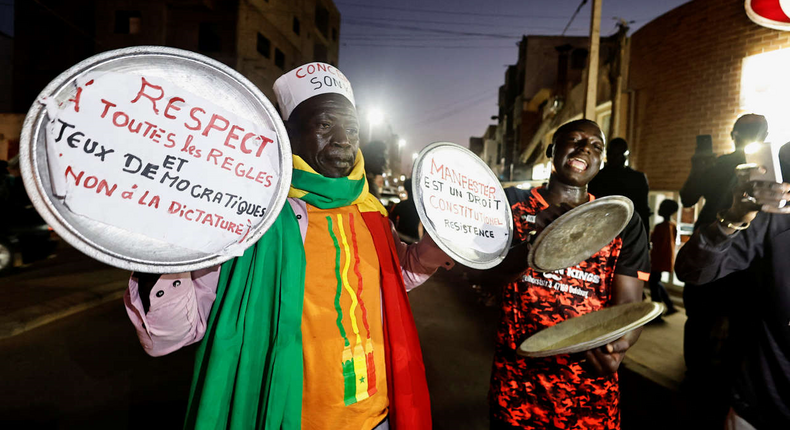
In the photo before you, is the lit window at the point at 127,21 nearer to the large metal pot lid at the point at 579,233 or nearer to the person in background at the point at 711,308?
the person in background at the point at 711,308

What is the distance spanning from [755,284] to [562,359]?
88cm

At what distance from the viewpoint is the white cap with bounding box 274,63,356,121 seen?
1.69 metres

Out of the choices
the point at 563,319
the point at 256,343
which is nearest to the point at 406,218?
the point at 563,319

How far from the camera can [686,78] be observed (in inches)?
309

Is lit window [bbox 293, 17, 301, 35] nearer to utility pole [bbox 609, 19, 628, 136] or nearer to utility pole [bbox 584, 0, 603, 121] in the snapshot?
utility pole [bbox 609, 19, 628, 136]

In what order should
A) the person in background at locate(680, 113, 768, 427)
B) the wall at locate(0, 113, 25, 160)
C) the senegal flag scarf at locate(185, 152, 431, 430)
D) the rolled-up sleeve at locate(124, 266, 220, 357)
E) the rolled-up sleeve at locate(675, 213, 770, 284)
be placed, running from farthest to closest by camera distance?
the wall at locate(0, 113, 25, 160)
the person in background at locate(680, 113, 768, 427)
the rolled-up sleeve at locate(675, 213, 770, 284)
the senegal flag scarf at locate(185, 152, 431, 430)
the rolled-up sleeve at locate(124, 266, 220, 357)

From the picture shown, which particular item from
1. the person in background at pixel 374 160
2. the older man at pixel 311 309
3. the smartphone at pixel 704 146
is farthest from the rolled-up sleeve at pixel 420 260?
the person in background at pixel 374 160

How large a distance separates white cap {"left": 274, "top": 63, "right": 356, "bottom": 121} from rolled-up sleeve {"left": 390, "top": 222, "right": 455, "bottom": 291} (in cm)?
70

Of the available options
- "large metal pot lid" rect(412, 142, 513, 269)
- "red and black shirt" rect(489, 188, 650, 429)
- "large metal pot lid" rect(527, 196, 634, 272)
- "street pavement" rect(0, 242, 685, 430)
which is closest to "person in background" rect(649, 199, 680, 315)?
"street pavement" rect(0, 242, 685, 430)

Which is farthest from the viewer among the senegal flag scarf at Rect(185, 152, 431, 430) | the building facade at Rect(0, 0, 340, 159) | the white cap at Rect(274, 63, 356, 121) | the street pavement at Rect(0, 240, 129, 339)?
the building facade at Rect(0, 0, 340, 159)

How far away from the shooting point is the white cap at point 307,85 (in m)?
1.69

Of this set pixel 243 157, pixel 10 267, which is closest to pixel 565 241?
pixel 243 157

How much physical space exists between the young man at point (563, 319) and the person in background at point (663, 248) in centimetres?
545

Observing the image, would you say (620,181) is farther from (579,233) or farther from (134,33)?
(134,33)
